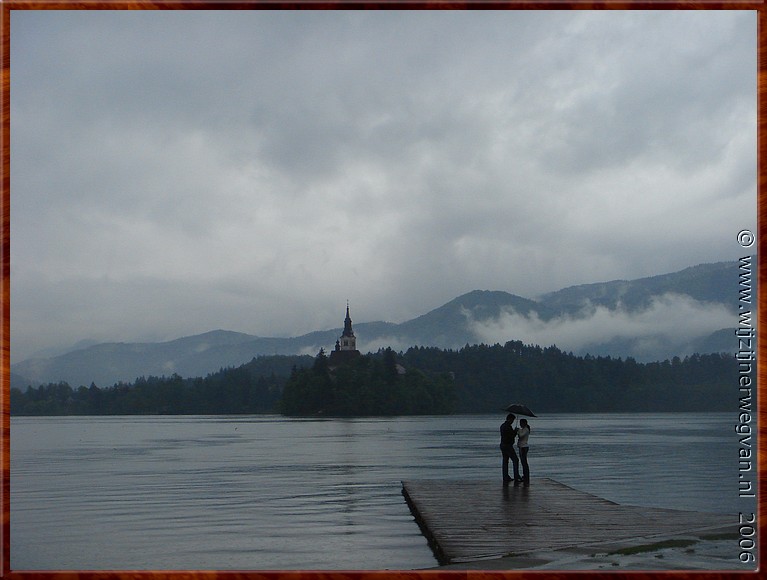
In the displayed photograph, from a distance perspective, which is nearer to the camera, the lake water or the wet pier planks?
the wet pier planks

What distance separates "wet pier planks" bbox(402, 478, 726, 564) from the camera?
17.1m

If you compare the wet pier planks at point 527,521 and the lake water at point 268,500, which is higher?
the wet pier planks at point 527,521

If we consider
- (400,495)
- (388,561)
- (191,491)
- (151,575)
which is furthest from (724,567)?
(191,491)

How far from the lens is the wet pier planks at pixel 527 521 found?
56.2ft

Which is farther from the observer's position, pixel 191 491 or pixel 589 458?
pixel 589 458

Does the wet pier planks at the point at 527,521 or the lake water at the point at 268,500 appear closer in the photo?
the wet pier planks at the point at 527,521

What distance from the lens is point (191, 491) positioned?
3428cm

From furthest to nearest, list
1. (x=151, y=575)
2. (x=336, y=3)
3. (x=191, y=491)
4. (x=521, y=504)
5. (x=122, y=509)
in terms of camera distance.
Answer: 1. (x=191, y=491)
2. (x=122, y=509)
3. (x=521, y=504)
4. (x=336, y=3)
5. (x=151, y=575)

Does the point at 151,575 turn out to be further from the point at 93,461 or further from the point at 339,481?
the point at 93,461

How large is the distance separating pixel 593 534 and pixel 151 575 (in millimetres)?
11033

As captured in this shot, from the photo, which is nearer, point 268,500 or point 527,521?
point 527,521

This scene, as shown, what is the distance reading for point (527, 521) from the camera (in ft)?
66.6

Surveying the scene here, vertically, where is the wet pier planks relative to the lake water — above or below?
above

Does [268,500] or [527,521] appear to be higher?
[527,521]
